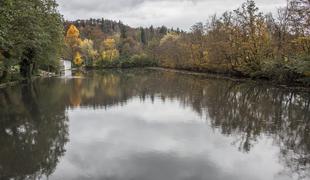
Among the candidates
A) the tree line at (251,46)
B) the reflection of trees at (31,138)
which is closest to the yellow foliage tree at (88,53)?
the tree line at (251,46)

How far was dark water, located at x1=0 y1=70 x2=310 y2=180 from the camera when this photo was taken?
10.6m

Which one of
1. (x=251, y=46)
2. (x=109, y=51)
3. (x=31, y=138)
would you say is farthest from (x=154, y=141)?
(x=109, y=51)

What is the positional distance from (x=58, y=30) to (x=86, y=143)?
119 ft

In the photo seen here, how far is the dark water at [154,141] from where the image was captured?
1061 cm

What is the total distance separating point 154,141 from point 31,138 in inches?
189

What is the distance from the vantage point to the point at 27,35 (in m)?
35.3

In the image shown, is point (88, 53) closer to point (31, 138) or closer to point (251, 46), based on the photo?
point (251, 46)

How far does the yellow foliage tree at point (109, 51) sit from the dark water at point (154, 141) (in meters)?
78.2

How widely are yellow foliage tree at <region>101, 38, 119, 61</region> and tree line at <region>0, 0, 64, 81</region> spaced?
47.8m

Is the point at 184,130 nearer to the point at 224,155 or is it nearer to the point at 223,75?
the point at 224,155

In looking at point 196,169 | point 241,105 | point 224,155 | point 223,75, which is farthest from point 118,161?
point 223,75

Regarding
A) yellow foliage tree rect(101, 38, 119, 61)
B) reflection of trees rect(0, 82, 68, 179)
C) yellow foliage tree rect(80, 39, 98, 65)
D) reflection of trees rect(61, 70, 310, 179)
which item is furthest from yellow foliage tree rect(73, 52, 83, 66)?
reflection of trees rect(0, 82, 68, 179)

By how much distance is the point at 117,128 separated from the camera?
16750 millimetres

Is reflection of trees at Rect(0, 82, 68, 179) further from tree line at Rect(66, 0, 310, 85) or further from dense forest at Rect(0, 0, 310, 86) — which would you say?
tree line at Rect(66, 0, 310, 85)
